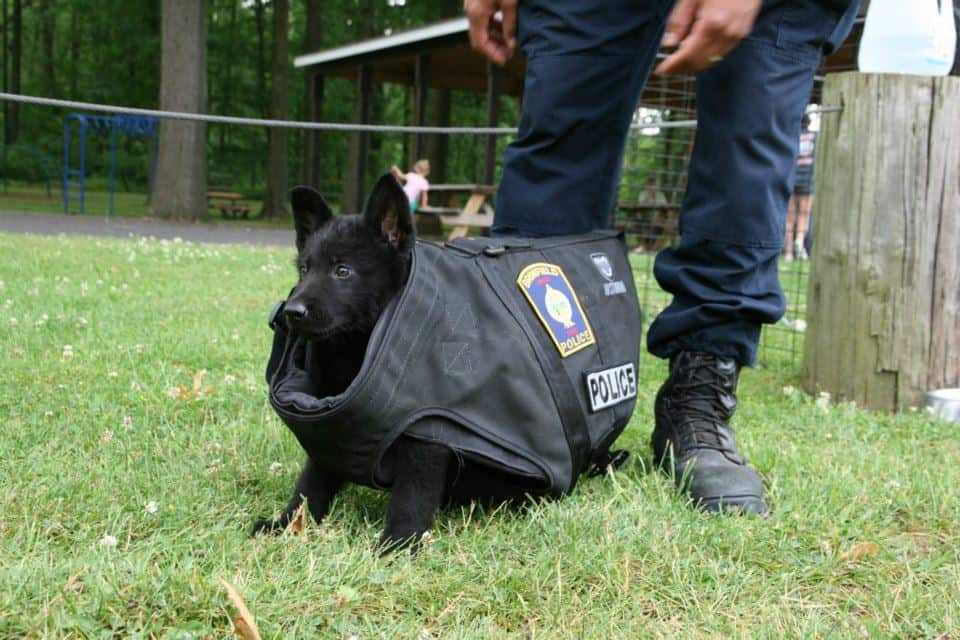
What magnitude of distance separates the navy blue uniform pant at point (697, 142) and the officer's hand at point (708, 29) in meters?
0.56

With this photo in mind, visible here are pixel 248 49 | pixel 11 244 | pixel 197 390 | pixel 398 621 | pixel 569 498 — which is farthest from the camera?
pixel 248 49

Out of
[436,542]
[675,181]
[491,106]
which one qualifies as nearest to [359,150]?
[491,106]

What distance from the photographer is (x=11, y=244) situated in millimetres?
7840

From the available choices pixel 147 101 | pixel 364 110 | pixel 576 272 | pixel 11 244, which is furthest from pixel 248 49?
pixel 576 272

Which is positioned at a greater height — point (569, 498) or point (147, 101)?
point (147, 101)

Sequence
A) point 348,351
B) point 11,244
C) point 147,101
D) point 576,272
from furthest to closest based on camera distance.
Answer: point 147,101 < point 11,244 < point 576,272 < point 348,351

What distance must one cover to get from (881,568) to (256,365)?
246 centimetres

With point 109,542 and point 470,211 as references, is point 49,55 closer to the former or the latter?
point 470,211

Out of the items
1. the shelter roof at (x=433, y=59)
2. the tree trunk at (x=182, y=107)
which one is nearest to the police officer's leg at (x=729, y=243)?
the shelter roof at (x=433, y=59)

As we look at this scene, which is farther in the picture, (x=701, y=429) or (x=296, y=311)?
(x=701, y=429)

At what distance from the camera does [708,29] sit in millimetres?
1793

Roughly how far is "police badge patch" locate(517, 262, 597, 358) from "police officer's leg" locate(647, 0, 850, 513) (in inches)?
16.2

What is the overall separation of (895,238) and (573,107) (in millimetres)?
→ 1657

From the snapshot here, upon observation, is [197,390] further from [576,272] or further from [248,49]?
[248,49]
